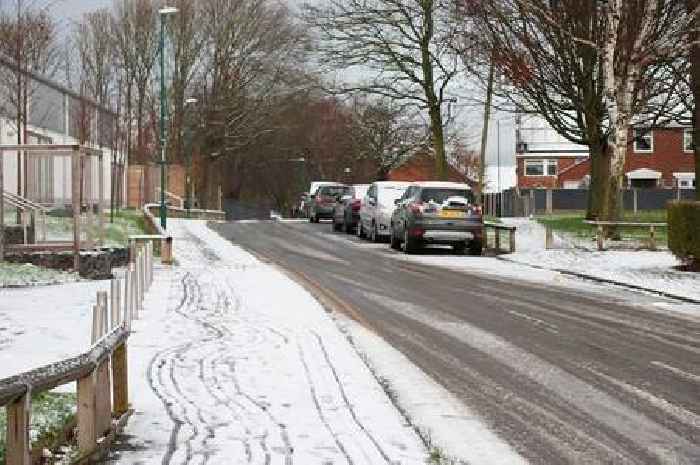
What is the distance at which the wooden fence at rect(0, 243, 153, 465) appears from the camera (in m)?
5.39

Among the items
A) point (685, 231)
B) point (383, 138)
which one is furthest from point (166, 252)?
point (383, 138)

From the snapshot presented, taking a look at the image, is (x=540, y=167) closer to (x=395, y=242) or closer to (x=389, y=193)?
(x=389, y=193)

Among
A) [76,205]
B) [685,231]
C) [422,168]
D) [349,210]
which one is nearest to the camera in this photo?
[76,205]

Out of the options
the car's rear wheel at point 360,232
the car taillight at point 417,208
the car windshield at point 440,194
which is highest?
the car windshield at point 440,194

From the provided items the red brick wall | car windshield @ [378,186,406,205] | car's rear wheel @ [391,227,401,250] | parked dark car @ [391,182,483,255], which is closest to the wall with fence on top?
the red brick wall

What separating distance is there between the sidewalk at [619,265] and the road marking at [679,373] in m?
6.19

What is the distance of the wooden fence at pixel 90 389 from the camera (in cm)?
539

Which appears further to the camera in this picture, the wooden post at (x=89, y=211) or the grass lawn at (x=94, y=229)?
the grass lawn at (x=94, y=229)

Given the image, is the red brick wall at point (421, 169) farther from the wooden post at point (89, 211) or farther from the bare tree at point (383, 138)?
the wooden post at point (89, 211)

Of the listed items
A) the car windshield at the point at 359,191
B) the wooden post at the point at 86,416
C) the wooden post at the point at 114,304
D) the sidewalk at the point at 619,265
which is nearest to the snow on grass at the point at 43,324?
the wooden post at the point at 114,304

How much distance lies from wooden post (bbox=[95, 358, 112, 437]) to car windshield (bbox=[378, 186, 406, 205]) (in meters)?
24.4

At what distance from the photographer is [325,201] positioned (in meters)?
47.8

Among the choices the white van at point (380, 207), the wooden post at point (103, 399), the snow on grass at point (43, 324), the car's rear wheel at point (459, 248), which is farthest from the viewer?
the white van at point (380, 207)

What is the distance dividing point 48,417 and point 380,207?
24753 millimetres
